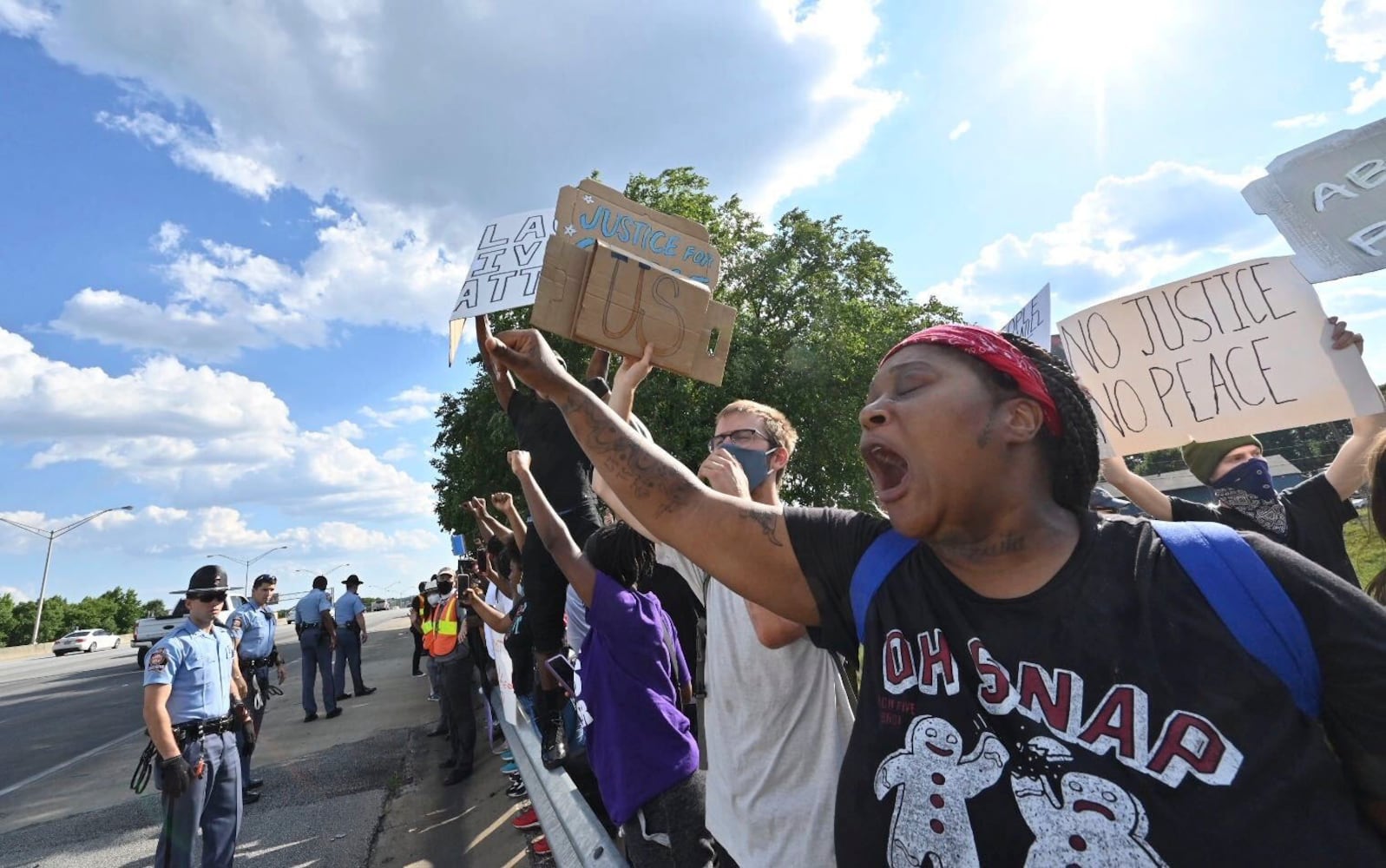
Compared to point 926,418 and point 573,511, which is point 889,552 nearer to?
point 926,418

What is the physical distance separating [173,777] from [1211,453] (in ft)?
18.6

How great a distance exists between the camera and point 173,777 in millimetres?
4125

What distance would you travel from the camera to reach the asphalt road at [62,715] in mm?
9789

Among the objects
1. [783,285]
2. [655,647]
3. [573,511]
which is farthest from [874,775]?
[783,285]

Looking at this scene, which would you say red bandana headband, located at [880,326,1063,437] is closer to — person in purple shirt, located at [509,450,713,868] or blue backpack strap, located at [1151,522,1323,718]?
blue backpack strap, located at [1151,522,1323,718]

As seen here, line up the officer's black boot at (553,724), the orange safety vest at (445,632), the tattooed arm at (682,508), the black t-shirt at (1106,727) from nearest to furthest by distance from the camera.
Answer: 1. the black t-shirt at (1106,727)
2. the tattooed arm at (682,508)
3. the officer's black boot at (553,724)
4. the orange safety vest at (445,632)

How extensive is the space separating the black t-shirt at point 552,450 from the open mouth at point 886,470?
8.44 feet

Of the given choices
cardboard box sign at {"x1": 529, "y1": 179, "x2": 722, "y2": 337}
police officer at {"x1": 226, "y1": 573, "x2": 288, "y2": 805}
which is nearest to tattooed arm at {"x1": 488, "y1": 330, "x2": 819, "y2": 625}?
cardboard box sign at {"x1": 529, "y1": 179, "x2": 722, "y2": 337}

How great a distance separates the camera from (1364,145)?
2.65 meters

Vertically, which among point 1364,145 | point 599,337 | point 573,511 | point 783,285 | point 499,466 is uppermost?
point 783,285

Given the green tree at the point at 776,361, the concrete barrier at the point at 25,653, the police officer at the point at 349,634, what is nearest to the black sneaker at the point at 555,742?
the police officer at the point at 349,634

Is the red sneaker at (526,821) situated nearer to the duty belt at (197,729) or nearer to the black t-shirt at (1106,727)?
the duty belt at (197,729)

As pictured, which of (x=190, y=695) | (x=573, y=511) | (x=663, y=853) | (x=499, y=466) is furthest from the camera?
(x=499, y=466)

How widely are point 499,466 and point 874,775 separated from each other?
62.5ft
